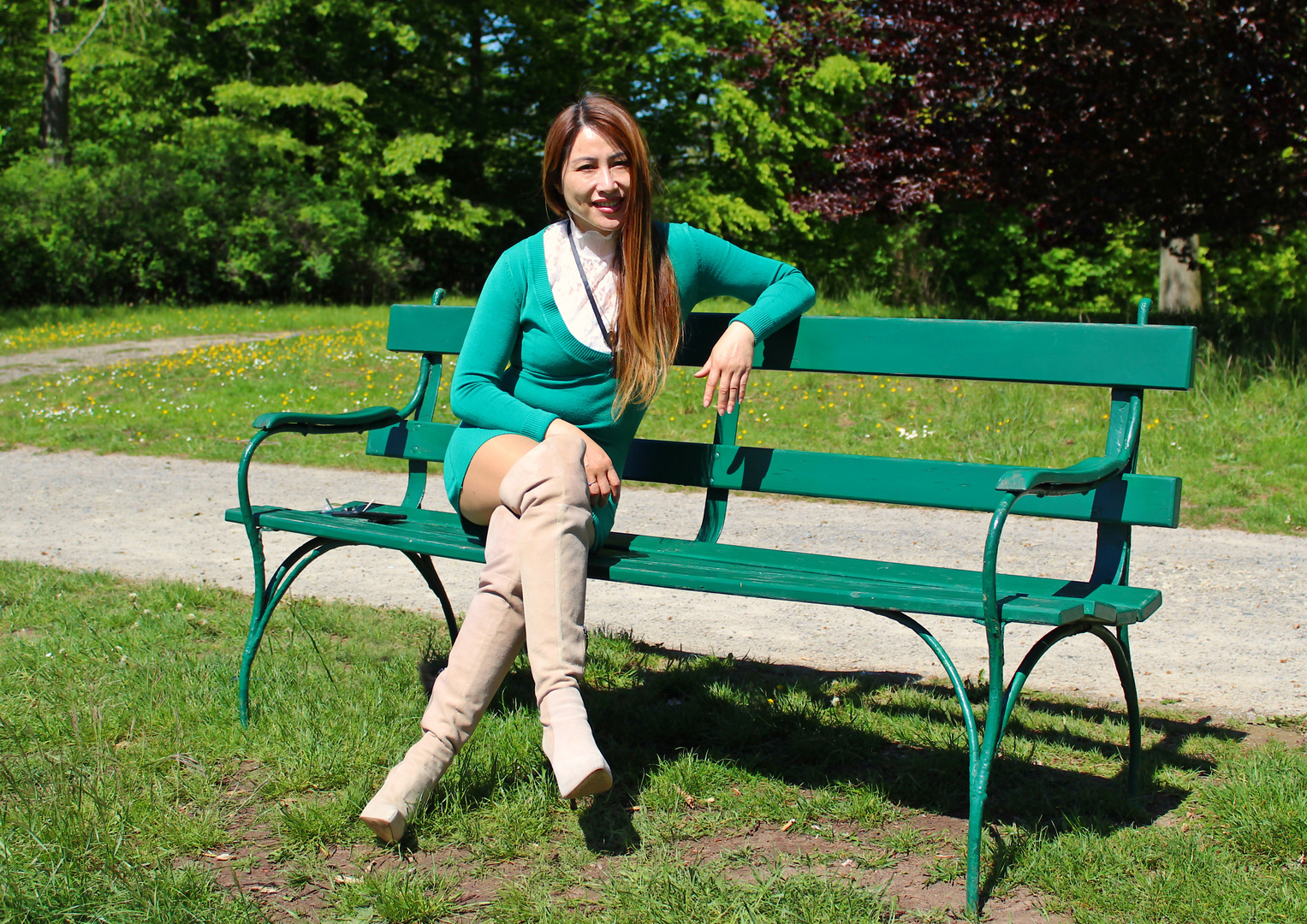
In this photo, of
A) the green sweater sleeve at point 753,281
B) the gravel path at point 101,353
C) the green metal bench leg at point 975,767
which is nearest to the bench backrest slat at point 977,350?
the green sweater sleeve at point 753,281

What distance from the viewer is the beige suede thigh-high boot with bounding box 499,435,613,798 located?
241cm

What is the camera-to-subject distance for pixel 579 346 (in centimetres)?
297

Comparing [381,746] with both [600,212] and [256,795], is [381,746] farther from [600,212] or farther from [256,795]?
[600,212]

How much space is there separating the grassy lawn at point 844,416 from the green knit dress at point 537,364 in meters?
3.63

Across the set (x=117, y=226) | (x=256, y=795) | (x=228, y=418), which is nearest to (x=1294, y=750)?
(x=256, y=795)

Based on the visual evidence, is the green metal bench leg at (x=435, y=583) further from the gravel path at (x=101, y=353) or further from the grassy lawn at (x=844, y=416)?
the gravel path at (x=101, y=353)

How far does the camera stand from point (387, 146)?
2164 centimetres

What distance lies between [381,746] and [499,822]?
49 centimetres

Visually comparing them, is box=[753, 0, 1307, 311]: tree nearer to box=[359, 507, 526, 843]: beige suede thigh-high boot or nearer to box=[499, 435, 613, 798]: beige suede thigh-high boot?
box=[499, 435, 613, 798]: beige suede thigh-high boot

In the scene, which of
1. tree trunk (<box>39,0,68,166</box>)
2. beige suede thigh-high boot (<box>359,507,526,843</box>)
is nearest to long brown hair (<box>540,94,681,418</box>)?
beige suede thigh-high boot (<box>359,507,526,843</box>)

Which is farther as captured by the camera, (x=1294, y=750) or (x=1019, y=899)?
(x=1294, y=750)

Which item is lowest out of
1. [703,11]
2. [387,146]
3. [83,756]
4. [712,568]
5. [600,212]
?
[83,756]

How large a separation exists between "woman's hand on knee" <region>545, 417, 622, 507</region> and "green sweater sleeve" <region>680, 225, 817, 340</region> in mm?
585

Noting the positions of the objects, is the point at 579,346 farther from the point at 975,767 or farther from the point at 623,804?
the point at 975,767
